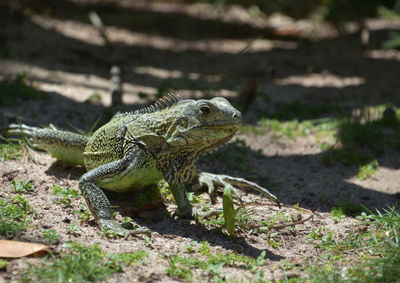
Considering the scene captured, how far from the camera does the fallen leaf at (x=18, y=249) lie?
138 inches

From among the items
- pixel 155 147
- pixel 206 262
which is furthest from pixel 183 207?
pixel 206 262

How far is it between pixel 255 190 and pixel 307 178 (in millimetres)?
967

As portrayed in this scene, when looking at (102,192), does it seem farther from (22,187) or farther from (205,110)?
(205,110)

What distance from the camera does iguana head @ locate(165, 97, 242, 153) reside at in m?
4.10

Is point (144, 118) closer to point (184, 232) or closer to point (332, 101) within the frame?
point (184, 232)

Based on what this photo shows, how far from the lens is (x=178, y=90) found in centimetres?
891

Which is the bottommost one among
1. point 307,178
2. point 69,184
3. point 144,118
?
point 307,178

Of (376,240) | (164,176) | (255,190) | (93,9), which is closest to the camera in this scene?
(376,240)

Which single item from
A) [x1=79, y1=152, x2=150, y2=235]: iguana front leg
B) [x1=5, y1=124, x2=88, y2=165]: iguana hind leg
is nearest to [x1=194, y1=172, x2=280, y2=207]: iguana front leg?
[x1=79, y1=152, x2=150, y2=235]: iguana front leg

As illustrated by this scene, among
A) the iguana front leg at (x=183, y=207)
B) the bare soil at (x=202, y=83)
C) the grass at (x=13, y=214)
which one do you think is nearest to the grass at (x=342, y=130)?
the bare soil at (x=202, y=83)

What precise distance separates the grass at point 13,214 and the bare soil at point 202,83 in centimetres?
10

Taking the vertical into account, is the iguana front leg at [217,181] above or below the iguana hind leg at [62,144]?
below

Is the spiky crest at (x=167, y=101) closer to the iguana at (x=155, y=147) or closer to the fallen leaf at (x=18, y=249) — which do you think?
the iguana at (x=155, y=147)

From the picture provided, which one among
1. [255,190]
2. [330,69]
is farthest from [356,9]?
[255,190]
